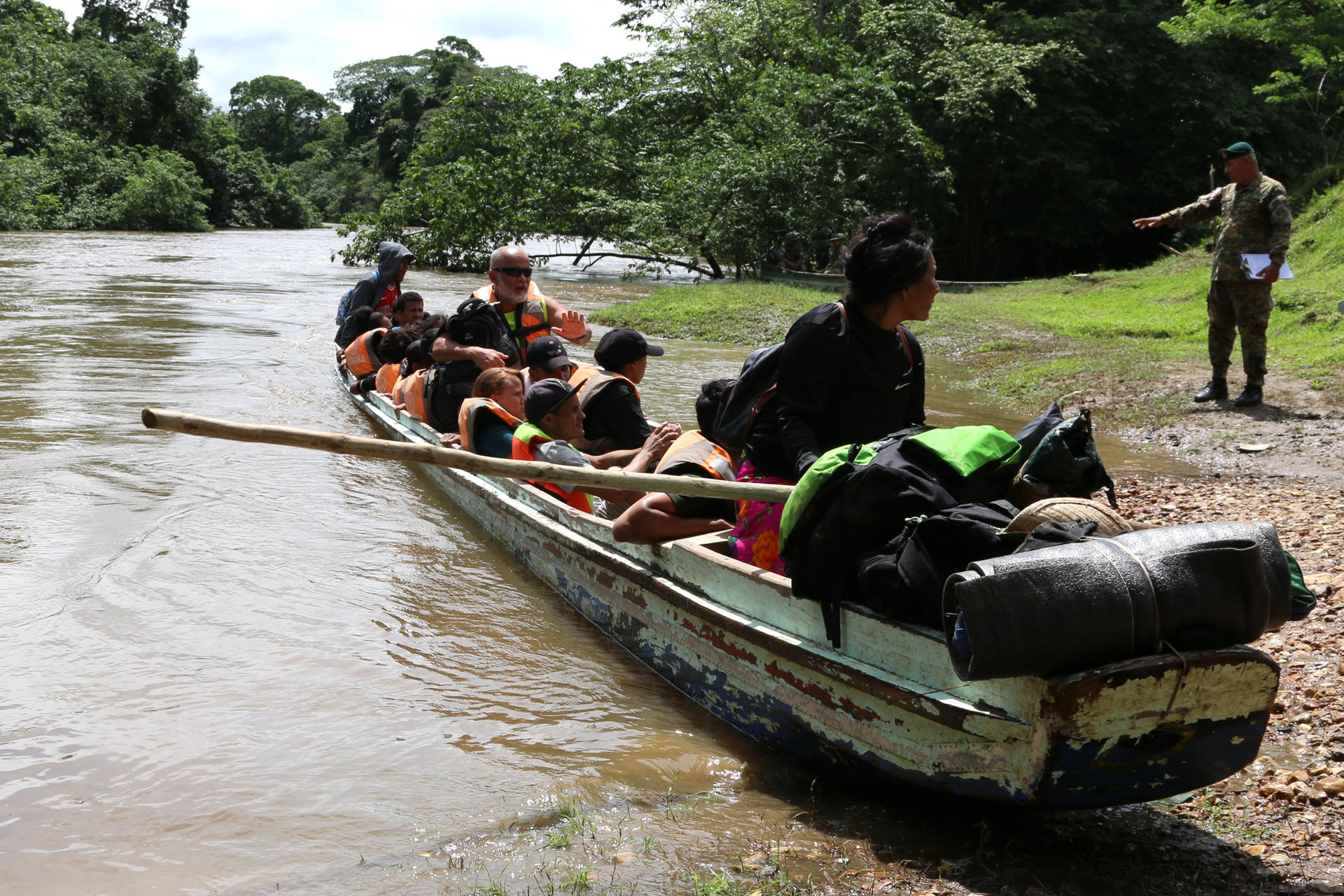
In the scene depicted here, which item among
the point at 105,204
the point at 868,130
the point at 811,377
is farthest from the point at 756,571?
the point at 105,204

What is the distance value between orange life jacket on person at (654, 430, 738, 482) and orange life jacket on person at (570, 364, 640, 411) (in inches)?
51.0

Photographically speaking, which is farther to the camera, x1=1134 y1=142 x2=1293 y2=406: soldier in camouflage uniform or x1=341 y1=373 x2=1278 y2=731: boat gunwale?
x1=1134 y1=142 x2=1293 y2=406: soldier in camouflage uniform

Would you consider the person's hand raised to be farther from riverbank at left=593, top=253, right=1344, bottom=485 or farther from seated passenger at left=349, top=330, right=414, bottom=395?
riverbank at left=593, top=253, right=1344, bottom=485

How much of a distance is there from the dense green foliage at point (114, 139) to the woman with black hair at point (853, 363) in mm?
37851

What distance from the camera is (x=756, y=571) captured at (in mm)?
3721

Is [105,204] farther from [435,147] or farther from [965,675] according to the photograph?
[965,675]

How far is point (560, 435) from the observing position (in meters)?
5.58

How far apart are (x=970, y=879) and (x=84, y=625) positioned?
4.34 m

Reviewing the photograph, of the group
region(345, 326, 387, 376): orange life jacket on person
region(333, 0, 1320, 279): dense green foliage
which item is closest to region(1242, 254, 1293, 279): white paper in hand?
region(345, 326, 387, 376): orange life jacket on person

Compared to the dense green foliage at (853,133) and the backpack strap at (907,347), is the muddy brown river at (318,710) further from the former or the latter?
the dense green foliage at (853,133)

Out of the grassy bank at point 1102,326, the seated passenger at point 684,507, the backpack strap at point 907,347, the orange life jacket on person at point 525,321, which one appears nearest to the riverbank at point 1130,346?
the grassy bank at point 1102,326

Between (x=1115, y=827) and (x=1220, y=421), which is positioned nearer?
(x=1115, y=827)

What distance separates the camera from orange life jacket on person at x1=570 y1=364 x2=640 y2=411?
5684 millimetres

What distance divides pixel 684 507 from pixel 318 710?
1.77m
